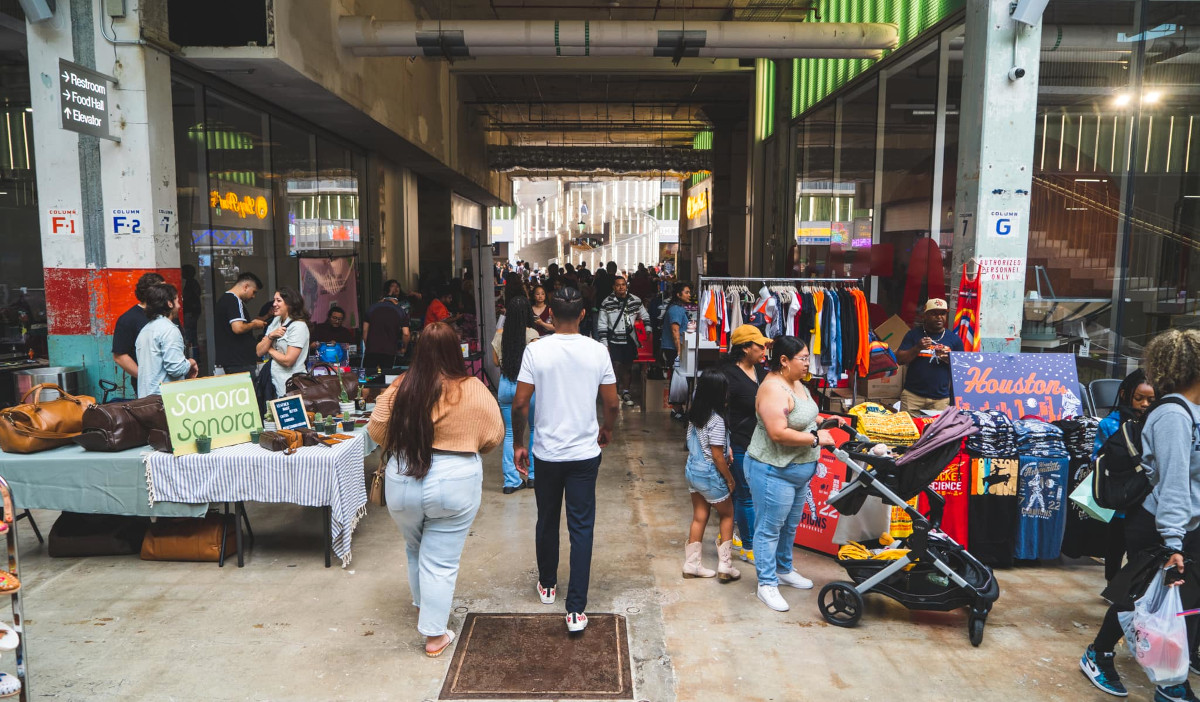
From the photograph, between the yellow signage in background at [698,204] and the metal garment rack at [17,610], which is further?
the yellow signage in background at [698,204]

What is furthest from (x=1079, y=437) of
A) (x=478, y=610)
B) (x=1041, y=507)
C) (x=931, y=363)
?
(x=478, y=610)

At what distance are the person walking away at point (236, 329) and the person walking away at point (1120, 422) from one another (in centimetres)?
656

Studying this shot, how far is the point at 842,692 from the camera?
3.72 meters

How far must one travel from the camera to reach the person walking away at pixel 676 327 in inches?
383

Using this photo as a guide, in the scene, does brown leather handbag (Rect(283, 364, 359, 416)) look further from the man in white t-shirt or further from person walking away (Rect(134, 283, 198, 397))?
the man in white t-shirt

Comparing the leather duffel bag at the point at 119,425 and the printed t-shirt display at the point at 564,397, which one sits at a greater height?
the printed t-shirt display at the point at 564,397

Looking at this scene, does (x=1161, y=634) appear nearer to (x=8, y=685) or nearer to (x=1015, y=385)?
(x=1015, y=385)

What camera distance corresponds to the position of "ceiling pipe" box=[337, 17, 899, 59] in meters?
10.3

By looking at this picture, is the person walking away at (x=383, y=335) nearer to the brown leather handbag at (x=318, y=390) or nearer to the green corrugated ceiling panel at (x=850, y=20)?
the brown leather handbag at (x=318, y=390)

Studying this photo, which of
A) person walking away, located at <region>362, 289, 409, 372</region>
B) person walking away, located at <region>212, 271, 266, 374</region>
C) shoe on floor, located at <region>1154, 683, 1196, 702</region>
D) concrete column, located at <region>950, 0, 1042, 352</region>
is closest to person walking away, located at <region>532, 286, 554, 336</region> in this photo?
person walking away, located at <region>362, 289, 409, 372</region>

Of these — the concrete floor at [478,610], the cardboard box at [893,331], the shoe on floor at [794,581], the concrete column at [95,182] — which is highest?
the concrete column at [95,182]

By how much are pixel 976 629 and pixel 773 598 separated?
1084 millimetres

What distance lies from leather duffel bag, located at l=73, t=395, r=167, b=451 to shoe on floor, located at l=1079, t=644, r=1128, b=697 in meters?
5.49

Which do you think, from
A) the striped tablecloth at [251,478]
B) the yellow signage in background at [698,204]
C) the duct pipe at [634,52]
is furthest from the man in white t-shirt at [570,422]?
the yellow signage in background at [698,204]
